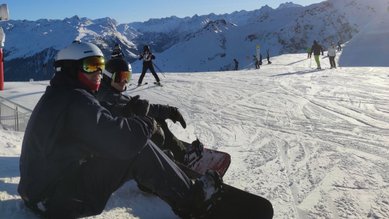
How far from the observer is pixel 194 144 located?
168 inches

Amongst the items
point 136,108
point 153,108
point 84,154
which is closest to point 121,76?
point 153,108

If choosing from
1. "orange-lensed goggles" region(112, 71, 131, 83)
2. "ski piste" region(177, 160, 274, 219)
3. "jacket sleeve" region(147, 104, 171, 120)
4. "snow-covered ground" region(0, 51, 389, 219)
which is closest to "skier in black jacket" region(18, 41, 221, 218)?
"ski piste" region(177, 160, 274, 219)

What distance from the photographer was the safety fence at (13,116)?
22.8 ft

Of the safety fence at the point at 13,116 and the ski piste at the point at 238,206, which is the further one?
the safety fence at the point at 13,116

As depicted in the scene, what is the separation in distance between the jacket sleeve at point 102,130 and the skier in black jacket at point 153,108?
3.27ft

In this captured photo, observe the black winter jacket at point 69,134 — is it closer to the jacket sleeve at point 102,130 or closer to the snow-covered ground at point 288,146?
the jacket sleeve at point 102,130

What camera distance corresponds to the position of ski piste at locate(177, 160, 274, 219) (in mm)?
3125

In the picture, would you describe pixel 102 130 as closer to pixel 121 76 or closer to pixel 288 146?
pixel 121 76

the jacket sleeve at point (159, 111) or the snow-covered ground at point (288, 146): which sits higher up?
the jacket sleeve at point (159, 111)

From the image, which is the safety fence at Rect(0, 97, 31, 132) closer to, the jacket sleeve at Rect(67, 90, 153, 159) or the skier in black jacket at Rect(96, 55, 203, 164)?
the skier in black jacket at Rect(96, 55, 203, 164)

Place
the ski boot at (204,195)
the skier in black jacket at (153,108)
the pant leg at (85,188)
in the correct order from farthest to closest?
the skier in black jacket at (153,108), the ski boot at (204,195), the pant leg at (85,188)

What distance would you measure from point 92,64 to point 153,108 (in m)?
1.45

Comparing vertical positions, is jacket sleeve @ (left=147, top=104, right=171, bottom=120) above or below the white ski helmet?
below

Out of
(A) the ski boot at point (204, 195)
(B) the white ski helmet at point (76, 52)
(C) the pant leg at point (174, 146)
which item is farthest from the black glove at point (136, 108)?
(C) the pant leg at point (174, 146)
